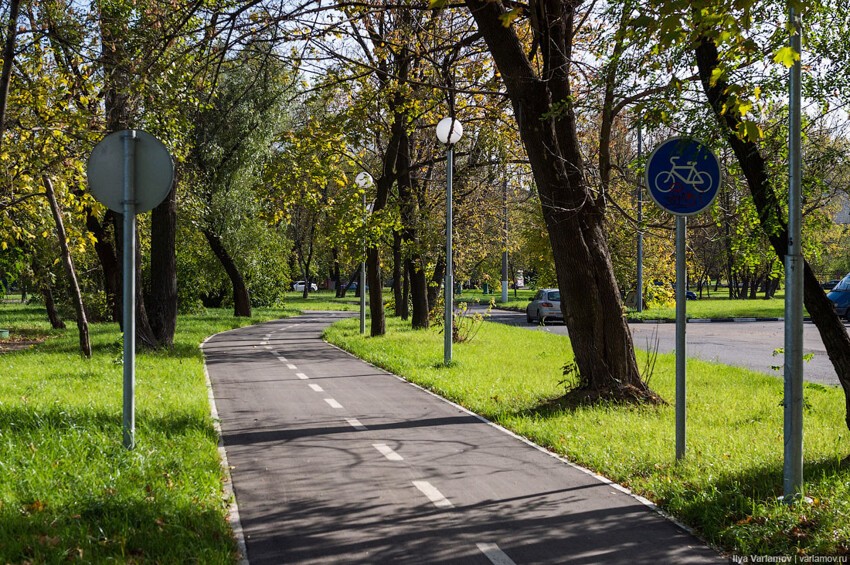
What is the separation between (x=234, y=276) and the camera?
120 feet

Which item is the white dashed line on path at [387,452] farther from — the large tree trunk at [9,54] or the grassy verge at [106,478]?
the large tree trunk at [9,54]

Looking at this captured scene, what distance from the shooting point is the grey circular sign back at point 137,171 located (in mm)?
6949

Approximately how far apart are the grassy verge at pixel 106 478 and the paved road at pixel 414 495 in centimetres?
35

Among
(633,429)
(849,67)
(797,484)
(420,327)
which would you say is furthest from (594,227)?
(420,327)

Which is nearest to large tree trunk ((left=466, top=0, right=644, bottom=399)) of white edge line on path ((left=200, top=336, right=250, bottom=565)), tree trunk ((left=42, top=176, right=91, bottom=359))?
white edge line on path ((left=200, top=336, right=250, bottom=565))

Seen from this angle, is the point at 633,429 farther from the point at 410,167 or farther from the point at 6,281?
the point at 6,281

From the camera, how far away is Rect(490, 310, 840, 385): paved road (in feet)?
51.6

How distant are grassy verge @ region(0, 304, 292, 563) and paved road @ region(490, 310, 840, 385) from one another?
746 cm

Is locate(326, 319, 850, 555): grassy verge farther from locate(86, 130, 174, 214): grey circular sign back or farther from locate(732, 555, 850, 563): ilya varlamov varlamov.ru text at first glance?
locate(86, 130, 174, 214): grey circular sign back

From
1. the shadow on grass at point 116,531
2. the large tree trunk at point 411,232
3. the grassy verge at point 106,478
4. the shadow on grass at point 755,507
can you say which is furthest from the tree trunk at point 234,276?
the shadow on grass at point 755,507

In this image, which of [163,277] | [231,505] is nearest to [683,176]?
[231,505]

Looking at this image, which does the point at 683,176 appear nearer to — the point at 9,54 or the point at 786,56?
the point at 786,56

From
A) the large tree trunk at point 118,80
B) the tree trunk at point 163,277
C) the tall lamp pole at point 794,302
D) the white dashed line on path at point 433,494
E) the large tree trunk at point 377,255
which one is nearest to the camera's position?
the tall lamp pole at point 794,302

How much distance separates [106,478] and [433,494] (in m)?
2.46
